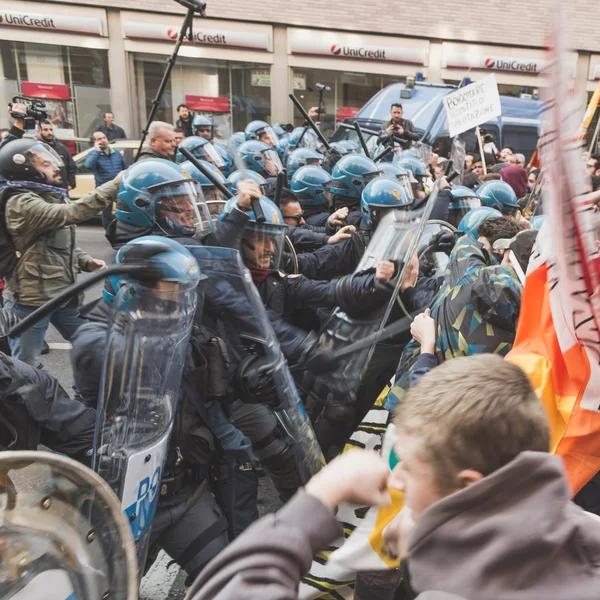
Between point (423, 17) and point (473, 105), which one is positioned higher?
point (423, 17)

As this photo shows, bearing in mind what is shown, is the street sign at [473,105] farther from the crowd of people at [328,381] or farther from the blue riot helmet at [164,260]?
the blue riot helmet at [164,260]

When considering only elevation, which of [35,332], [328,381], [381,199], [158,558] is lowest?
[158,558]

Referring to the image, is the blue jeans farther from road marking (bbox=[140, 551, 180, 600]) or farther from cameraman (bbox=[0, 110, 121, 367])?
road marking (bbox=[140, 551, 180, 600])

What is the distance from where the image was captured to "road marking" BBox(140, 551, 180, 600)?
2.48 meters

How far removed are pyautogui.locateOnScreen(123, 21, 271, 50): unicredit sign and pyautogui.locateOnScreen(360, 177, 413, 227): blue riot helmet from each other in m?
16.1

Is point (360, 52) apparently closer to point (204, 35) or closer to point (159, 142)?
point (204, 35)

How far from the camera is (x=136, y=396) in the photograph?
1.59 meters

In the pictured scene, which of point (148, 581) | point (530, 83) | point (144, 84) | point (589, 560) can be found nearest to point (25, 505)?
point (589, 560)

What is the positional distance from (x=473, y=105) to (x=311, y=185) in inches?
73.5

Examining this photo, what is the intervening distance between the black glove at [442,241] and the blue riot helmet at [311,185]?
214 centimetres

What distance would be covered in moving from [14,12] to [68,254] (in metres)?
17.0

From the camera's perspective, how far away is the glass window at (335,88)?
19.4 m

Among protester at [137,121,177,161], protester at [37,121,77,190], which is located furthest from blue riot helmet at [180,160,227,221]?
protester at [37,121,77,190]

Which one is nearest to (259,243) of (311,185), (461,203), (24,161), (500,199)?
(24,161)
